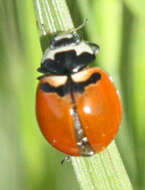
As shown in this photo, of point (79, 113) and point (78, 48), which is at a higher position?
point (78, 48)

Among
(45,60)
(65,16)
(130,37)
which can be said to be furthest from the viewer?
(130,37)

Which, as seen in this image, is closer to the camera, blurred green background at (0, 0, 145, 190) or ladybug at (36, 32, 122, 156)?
ladybug at (36, 32, 122, 156)

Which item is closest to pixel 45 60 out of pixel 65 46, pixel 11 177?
pixel 65 46

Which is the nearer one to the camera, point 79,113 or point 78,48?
point 79,113

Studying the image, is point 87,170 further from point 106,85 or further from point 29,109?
point 29,109

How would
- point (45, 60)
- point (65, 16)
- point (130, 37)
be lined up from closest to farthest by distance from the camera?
point (65, 16) → point (45, 60) → point (130, 37)

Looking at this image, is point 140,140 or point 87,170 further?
point 140,140

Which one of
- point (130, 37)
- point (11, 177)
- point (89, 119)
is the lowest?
point (11, 177)

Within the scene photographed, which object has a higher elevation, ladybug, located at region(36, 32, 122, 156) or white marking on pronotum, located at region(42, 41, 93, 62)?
white marking on pronotum, located at region(42, 41, 93, 62)
